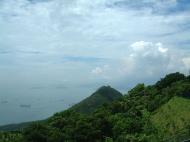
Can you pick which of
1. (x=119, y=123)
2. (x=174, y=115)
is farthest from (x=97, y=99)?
(x=174, y=115)

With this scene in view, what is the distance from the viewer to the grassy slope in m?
53.3

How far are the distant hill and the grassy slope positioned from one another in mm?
71369

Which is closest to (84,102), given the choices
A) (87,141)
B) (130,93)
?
(130,93)

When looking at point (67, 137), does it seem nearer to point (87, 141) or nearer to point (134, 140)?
point (87, 141)

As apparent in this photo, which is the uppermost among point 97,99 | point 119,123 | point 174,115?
point 97,99

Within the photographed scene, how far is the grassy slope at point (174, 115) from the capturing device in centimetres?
5329

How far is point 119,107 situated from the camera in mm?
83125

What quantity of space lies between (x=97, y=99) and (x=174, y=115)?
98.1m

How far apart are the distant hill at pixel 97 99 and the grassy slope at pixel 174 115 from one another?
7137 cm

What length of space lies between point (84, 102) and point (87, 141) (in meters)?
85.5

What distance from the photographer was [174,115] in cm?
5688

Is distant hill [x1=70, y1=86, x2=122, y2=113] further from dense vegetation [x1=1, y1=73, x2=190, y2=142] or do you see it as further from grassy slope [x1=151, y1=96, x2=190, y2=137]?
grassy slope [x1=151, y1=96, x2=190, y2=137]

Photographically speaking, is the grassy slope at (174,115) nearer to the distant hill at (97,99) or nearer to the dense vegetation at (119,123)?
the dense vegetation at (119,123)

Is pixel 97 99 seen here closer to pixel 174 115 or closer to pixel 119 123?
pixel 119 123
